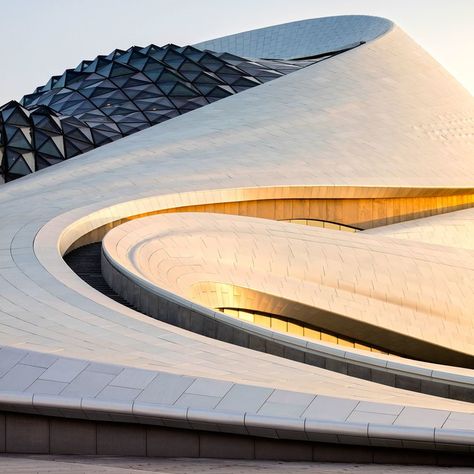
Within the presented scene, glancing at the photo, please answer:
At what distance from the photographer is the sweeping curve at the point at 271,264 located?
8953mm

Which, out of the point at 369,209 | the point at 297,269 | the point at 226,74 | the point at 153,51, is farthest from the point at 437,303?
the point at 153,51

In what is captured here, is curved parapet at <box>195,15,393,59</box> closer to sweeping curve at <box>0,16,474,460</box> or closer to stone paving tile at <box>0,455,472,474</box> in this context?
sweeping curve at <box>0,16,474,460</box>

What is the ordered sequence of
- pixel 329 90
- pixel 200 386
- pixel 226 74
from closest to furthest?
1. pixel 200 386
2. pixel 329 90
3. pixel 226 74

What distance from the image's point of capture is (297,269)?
17.3 meters

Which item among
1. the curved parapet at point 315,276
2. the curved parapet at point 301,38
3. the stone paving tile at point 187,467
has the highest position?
the curved parapet at point 301,38

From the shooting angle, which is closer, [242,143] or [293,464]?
[293,464]

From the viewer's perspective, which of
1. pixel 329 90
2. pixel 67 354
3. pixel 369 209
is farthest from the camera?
pixel 329 90

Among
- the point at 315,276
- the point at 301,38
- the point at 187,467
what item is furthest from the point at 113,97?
the point at 187,467

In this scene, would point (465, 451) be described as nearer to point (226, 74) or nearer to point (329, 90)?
point (329, 90)

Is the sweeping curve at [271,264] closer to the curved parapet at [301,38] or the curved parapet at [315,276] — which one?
the curved parapet at [315,276]

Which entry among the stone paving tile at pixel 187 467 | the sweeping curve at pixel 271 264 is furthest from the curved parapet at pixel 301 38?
the stone paving tile at pixel 187 467

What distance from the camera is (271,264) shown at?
56.7ft

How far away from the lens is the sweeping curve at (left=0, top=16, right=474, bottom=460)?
8.95 meters

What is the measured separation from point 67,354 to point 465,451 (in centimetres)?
452
